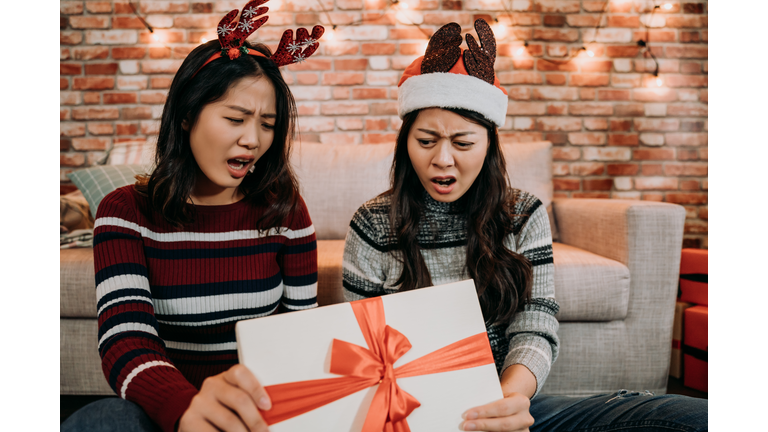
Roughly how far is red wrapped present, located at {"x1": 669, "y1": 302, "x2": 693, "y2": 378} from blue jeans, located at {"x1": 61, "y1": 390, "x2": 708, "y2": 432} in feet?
3.78

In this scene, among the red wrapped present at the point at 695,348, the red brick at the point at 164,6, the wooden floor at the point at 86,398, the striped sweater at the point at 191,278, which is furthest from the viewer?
the red brick at the point at 164,6

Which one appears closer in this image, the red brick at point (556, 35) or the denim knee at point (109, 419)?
the denim knee at point (109, 419)

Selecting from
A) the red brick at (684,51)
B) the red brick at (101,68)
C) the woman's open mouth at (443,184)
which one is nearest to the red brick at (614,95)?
the red brick at (684,51)

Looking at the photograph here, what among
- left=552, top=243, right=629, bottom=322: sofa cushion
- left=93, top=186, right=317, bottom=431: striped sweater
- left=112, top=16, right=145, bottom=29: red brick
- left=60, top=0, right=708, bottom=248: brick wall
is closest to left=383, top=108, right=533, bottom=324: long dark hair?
left=93, top=186, right=317, bottom=431: striped sweater

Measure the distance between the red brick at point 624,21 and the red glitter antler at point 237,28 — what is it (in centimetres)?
228

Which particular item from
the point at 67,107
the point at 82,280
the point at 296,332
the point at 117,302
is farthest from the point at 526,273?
the point at 67,107

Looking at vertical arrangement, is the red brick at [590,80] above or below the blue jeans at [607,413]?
above

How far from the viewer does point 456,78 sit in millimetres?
874

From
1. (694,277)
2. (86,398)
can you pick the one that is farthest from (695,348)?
(86,398)

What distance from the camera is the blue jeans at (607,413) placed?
0.53 m

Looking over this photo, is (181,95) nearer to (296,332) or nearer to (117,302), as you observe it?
(117,302)

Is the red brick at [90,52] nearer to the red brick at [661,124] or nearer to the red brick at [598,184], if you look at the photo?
the red brick at [598,184]

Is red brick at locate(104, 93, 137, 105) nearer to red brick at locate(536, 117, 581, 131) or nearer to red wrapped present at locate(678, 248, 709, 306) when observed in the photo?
red brick at locate(536, 117, 581, 131)

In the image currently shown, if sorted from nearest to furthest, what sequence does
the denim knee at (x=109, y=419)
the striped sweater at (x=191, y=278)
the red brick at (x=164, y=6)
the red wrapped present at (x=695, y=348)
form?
the denim knee at (x=109, y=419) → the striped sweater at (x=191, y=278) → the red wrapped present at (x=695, y=348) → the red brick at (x=164, y=6)
